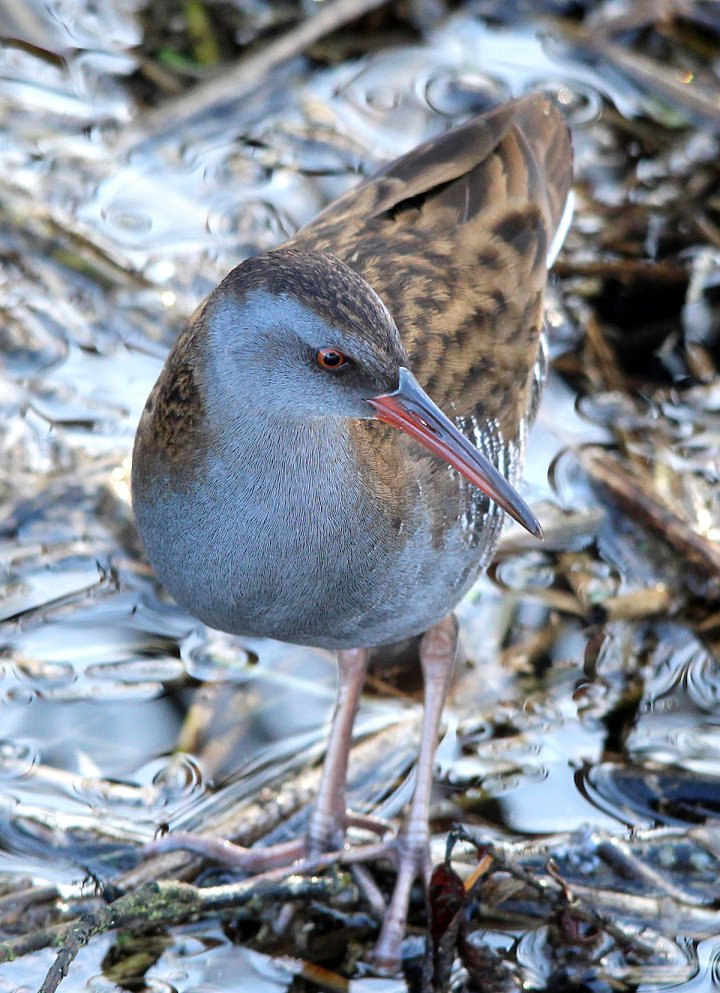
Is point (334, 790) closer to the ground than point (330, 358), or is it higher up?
closer to the ground

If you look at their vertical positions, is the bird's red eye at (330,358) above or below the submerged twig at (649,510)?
above

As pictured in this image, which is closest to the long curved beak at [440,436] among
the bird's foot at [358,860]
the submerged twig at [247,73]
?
the bird's foot at [358,860]

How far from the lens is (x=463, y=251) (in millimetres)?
4176

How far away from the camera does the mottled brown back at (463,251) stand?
3920 millimetres

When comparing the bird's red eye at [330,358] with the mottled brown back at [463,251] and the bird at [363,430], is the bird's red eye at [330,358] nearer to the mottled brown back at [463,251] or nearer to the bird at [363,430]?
the bird at [363,430]

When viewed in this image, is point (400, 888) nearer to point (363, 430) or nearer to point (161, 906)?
point (161, 906)

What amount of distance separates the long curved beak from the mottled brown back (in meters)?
0.51

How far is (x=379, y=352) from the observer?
323 cm

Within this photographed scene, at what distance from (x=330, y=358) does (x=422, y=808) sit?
1415mm

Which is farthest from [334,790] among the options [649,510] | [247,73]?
[247,73]

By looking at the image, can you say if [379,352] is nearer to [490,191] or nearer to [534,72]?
[490,191]

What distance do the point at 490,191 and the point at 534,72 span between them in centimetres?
265

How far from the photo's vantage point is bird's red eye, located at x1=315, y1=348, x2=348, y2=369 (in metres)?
3.24

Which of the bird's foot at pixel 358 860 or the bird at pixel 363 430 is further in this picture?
the bird's foot at pixel 358 860
